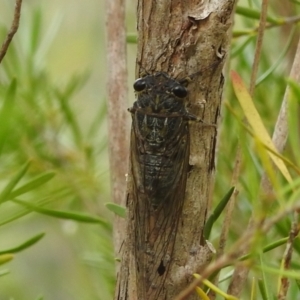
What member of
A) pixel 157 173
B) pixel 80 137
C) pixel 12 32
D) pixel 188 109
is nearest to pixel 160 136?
pixel 157 173

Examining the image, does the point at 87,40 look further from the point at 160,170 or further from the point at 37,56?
the point at 160,170

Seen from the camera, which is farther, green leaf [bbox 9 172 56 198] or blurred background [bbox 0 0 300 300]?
blurred background [bbox 0 0 300 300]

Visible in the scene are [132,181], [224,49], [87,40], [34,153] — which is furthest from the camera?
[87,40]

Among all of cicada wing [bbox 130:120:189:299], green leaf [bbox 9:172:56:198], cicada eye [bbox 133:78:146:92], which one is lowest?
cicada wing [bbox 130:120:189:299]

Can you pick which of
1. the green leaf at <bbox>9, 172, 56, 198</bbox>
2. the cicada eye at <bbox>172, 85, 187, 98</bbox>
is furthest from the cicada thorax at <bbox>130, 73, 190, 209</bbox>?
the green leaf at <bbox>9, 172, 56, 198</bbox>

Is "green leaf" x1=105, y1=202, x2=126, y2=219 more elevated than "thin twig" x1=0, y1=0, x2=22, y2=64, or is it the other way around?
"thin twig" x1=0, y1=0, x2=22, y2=64

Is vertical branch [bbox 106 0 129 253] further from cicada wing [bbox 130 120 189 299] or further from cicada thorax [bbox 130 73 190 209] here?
cicada wing [bbox 130 120 189 299]

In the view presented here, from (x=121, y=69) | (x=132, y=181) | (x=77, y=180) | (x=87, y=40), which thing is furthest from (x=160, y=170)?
(x=87, y=40)
